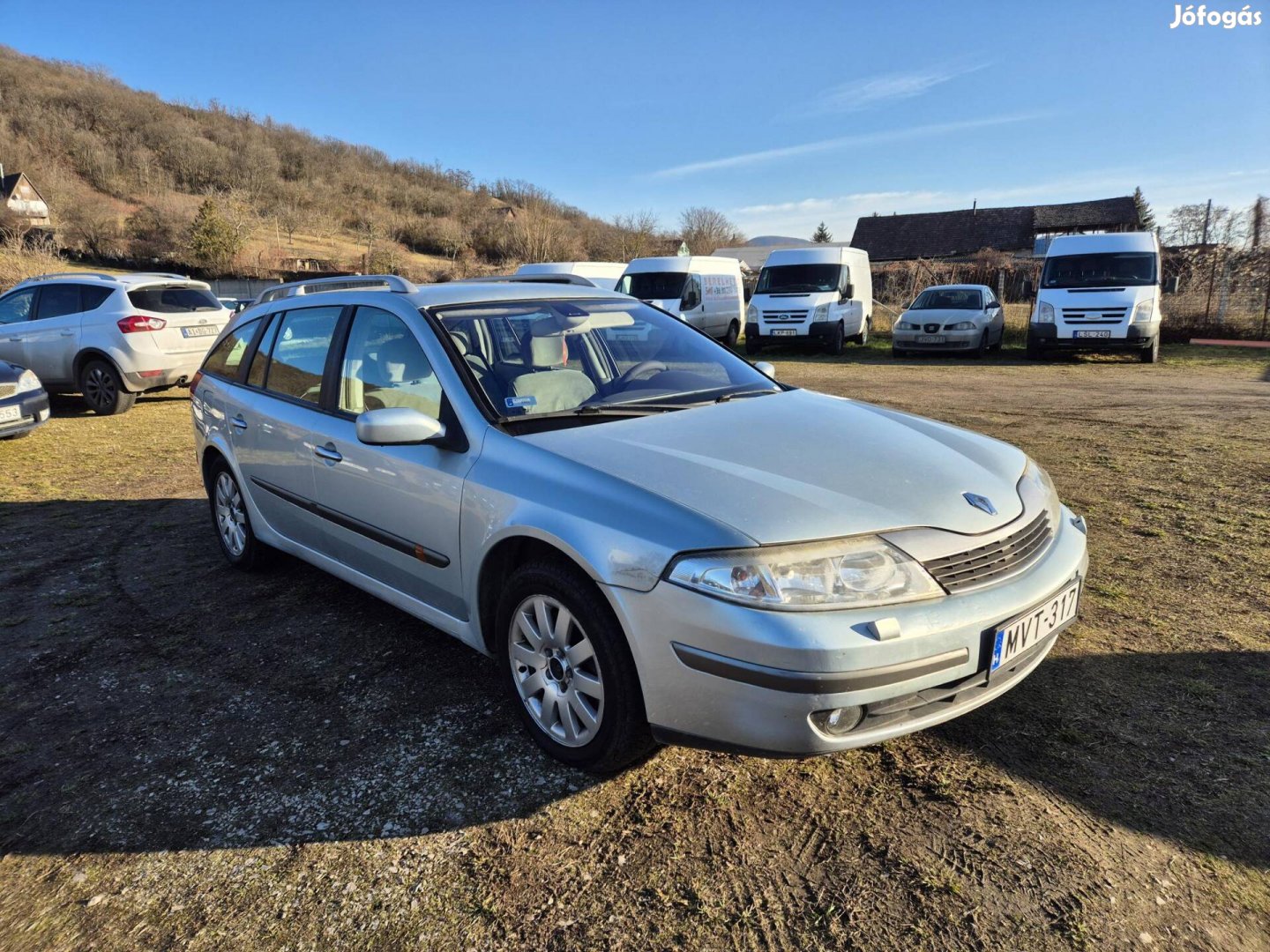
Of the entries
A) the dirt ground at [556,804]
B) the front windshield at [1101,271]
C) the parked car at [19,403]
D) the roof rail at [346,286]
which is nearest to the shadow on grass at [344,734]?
the dirt ground at [556,804]

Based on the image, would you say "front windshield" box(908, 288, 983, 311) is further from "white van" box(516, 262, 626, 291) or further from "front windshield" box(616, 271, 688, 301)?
"white van" box(516, 262, 626, 291)

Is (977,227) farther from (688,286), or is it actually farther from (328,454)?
(328,454)

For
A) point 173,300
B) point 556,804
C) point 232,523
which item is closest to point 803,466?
point 556,804

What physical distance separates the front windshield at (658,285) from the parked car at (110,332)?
944cm

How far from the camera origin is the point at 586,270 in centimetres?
1964

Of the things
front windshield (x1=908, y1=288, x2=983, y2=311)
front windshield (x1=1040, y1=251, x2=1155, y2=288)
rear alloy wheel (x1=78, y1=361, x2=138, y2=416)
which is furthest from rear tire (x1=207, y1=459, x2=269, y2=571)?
front windshield (x1=908, y1=288, x2=983, y2=311)

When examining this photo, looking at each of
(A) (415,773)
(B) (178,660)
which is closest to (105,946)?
(A) (415,773)

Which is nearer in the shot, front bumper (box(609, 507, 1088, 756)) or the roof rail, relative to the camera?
front bumper (box(609, 507, 1088, 756))

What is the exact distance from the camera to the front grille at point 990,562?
7.66 ft

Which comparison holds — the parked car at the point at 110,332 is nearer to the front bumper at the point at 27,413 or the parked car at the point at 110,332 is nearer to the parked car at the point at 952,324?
the front bumper at the point at 27,413

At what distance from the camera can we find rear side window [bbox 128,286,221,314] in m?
10.4

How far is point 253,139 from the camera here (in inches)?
3632

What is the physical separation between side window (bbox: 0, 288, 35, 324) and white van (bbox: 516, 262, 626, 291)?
8723 mm

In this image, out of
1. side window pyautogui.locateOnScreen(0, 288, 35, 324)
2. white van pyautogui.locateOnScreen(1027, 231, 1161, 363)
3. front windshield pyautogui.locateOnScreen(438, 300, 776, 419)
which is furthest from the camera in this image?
white van pyautogui.locateOnScreen(1027, 231, 1161, 363)
